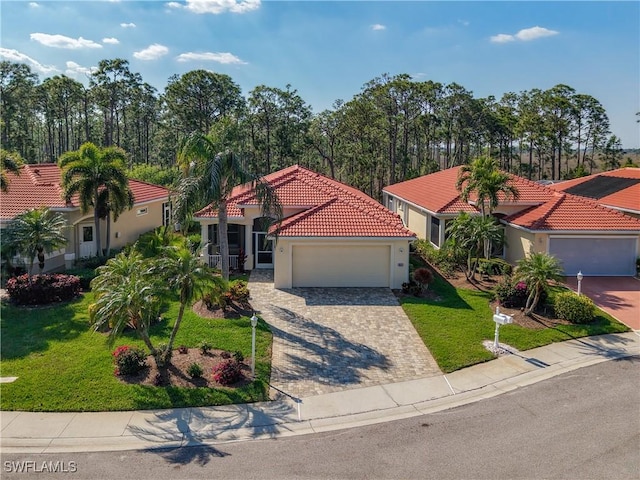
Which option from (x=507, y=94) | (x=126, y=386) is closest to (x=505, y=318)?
(x=126, y=386)

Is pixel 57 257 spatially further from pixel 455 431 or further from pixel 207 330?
pixel 455 431

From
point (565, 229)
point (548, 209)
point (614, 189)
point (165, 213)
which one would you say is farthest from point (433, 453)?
point (165, 213)

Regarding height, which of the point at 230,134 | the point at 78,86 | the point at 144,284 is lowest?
the point at 144,284

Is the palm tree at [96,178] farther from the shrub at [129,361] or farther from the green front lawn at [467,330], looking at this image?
the green front lawn at [467,330]

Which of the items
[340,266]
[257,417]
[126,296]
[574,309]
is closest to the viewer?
[257,417]

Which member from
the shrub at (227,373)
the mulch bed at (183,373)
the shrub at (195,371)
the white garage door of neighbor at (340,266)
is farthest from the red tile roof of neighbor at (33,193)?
the shrub at (227,373)

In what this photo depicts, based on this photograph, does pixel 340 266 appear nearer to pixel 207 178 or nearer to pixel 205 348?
pixel 207 178
